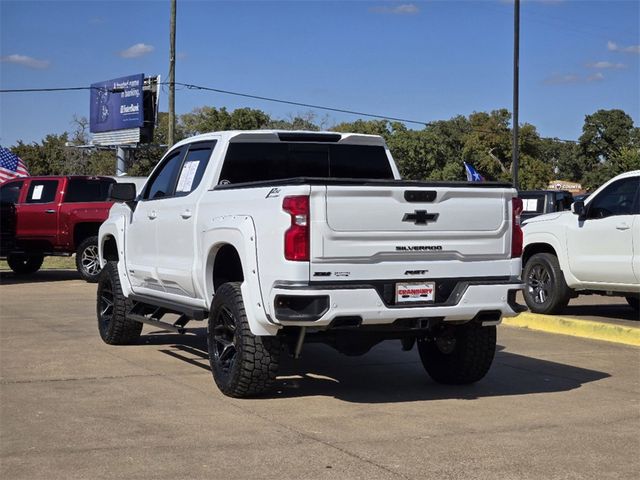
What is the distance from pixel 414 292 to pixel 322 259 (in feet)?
2.58

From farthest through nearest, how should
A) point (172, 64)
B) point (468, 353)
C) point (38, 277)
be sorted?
1. point (172, 64)
2. point (38, 277)
3. point (468, 353)

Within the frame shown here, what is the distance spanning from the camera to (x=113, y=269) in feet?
33.0

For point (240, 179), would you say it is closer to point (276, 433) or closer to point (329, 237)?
point (329, 237)

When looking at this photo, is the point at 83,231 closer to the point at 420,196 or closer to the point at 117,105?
the point at 420,196

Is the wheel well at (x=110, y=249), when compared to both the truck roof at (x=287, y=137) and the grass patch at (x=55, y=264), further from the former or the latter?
the grass patch at (x=55, y=264)

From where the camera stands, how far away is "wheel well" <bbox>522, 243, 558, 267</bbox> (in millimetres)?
12891

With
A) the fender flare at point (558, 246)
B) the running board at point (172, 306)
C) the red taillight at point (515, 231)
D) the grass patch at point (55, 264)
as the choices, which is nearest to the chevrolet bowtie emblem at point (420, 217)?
the red taillight at point (515, 231)

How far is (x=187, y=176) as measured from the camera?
8555 mm

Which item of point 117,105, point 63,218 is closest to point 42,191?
point 63,218

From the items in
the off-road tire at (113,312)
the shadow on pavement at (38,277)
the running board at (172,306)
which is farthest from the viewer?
the shadow on pavement at (38,277)

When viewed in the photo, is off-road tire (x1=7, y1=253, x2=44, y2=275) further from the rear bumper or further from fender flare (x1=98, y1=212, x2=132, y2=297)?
the rear bumper

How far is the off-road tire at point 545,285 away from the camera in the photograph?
493 inches

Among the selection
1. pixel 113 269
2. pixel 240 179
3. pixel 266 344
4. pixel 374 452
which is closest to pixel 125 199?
pixel 113 269

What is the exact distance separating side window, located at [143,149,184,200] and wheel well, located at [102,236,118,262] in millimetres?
1129
